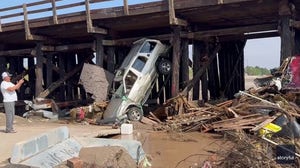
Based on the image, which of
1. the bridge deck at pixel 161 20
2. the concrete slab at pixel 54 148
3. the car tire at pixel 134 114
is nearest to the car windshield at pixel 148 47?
the bridge deck at pixel 161 20

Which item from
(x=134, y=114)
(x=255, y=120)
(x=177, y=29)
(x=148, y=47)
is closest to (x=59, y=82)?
(x=148, y=47)

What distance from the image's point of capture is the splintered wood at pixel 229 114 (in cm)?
1067

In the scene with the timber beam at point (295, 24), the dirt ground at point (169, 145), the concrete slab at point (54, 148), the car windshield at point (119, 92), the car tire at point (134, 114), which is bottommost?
the car tire at point (134, 114)

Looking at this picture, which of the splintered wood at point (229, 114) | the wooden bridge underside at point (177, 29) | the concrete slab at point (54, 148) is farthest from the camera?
the wooden bridge underside at point (177, 29)

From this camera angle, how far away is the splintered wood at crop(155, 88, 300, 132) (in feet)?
35.0

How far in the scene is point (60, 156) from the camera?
8.07 m

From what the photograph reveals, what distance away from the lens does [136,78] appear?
16.0 meters

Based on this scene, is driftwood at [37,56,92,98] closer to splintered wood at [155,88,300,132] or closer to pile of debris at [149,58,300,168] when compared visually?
pile of debris at [149,58,300,168]

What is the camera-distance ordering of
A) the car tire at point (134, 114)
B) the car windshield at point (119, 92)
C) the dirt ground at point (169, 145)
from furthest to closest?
1. the car windshield at point (119, 92)
2. the car tire at point (134, 114)
3. the dirt ground at point (169, 145)

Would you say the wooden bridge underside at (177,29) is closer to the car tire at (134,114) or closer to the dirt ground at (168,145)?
the car tire at (134,114)

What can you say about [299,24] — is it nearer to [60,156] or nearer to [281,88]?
[281,88]

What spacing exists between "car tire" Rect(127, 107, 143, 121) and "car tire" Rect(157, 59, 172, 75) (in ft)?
5.79

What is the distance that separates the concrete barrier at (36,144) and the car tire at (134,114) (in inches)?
248

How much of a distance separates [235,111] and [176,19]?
15.5ft
